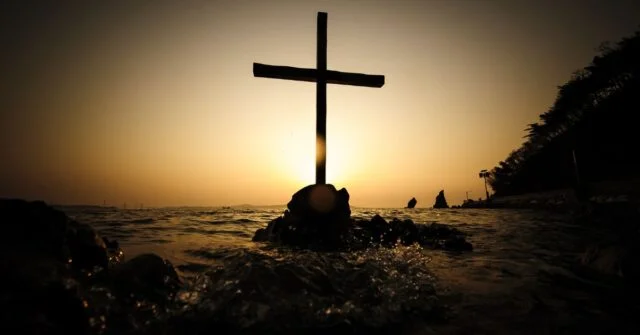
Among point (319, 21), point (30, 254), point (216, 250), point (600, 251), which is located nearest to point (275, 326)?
point (30, 254)

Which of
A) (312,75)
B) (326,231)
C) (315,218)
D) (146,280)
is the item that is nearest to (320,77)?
(312,75)

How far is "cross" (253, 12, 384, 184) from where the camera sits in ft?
26.2

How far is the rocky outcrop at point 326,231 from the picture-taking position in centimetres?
729

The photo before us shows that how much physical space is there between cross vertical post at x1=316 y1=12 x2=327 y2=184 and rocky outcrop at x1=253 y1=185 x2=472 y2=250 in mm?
529

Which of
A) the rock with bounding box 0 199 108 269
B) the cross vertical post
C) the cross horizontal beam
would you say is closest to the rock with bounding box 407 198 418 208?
the cross horizontal beam

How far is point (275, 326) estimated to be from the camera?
276 centimetres

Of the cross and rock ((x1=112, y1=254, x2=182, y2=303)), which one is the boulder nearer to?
the cross

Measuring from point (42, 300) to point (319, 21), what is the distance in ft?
26.8

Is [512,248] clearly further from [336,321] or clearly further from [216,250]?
[216,250]

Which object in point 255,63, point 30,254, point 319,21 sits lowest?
point 30,254

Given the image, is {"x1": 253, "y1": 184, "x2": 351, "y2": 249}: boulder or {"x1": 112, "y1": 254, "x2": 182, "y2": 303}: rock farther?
{"x1": 253, "y1": 184, "x2": 351, "y2": 249}: boulder

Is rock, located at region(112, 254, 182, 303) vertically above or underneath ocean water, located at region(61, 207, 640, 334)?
above

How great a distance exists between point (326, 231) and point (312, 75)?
4202mm

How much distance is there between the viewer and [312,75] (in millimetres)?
8406
